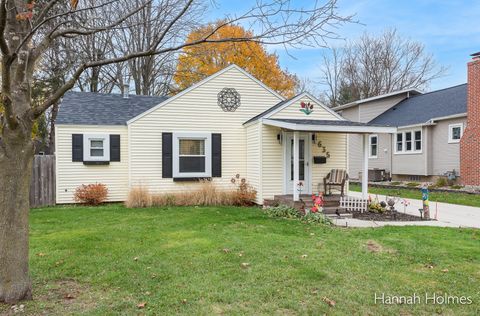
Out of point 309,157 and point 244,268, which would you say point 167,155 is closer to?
point 309,157

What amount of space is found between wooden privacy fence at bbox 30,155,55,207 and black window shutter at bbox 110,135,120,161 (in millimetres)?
1833

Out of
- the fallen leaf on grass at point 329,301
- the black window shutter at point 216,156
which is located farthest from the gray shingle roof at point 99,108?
the fallen leaf on grass at point 329,301

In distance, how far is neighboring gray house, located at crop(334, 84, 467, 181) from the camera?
1731cm

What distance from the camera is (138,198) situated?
11.1 metres

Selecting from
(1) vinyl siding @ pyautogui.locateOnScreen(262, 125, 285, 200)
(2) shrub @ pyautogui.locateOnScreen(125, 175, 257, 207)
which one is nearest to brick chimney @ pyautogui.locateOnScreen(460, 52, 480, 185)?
(1) vinyl siding @ pyautogui.locateOnScreen(262, 125, 285, 200)

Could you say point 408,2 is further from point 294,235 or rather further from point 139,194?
point 139,194

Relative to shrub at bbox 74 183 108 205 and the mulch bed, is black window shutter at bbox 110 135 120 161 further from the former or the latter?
the mulch bed

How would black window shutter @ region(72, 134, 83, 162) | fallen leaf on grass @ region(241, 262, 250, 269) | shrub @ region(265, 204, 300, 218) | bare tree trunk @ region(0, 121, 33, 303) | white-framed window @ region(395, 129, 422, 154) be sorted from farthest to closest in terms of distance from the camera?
white-framed window @ region(395, 129, 422, 154), black window shutter @ region(72, 134, 83, 162), shrub @ region(265, 204, 300, 218), fallen leaf on grass @ region(241, 262, 250, 269), bare tree trunk @ region(0, 121, 33, 303)

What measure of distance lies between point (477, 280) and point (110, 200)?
1067 cm

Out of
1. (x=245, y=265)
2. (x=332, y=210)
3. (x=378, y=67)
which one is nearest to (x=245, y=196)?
(x=332, y=210)

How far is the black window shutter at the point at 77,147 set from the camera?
38.5 feet

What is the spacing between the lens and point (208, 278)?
4.41 meters

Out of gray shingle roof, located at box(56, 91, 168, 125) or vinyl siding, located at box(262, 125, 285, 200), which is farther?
gray shingle roof, located at box(56, 91, 168, 125)

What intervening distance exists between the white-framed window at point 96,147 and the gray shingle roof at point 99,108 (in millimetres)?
490
